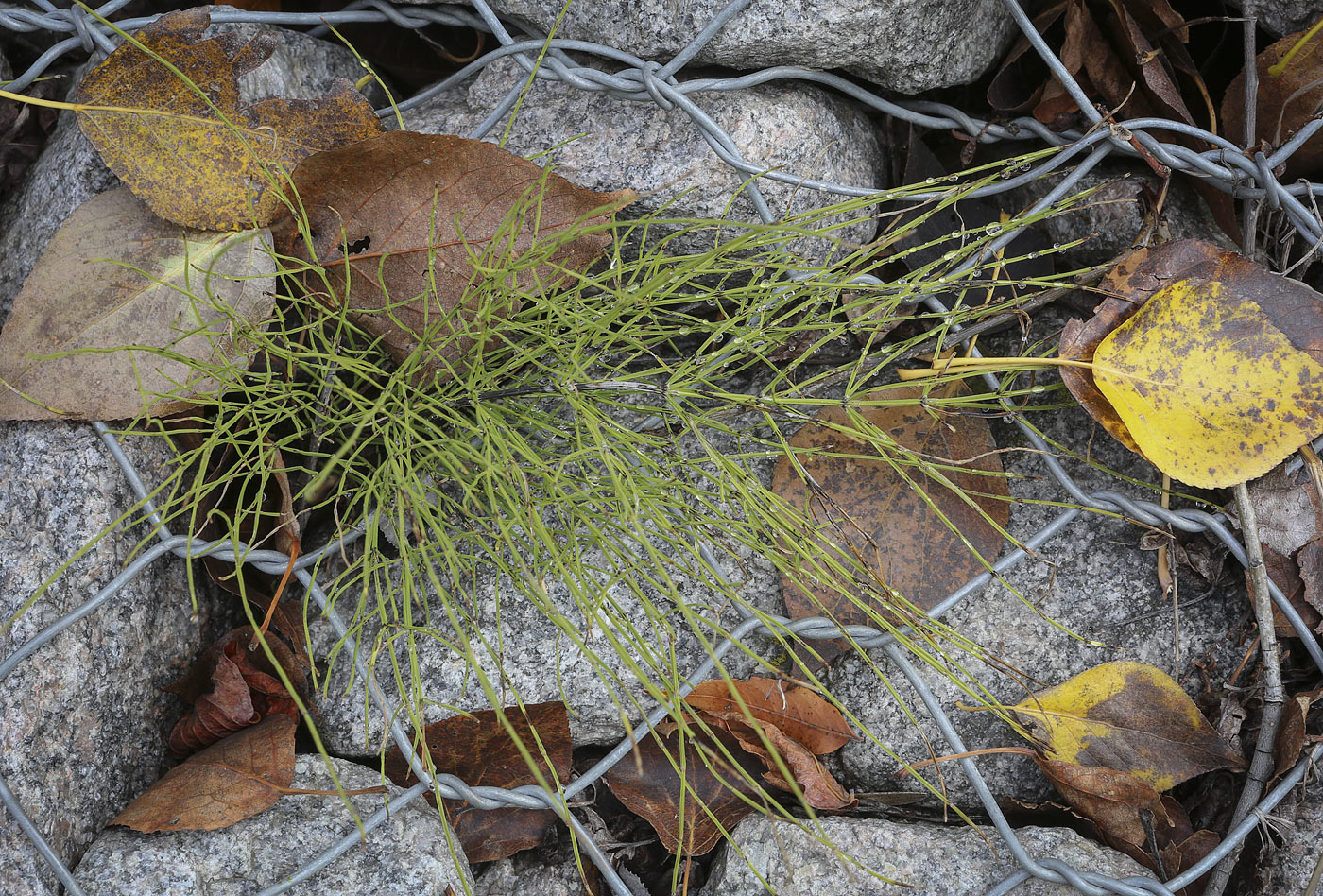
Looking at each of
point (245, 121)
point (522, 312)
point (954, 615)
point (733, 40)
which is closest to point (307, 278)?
point (245, 121)

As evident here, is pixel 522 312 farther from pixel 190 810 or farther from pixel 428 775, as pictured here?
pixel 190 810

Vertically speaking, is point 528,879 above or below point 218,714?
below

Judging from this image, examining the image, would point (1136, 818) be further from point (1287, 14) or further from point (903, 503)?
point (1287, 14)

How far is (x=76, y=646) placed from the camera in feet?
3.16

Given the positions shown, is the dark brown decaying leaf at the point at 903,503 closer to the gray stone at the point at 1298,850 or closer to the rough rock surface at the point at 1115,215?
the rough rock surface at the point at 1115,215

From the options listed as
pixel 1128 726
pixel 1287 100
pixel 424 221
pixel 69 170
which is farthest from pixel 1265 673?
pixel 69 170

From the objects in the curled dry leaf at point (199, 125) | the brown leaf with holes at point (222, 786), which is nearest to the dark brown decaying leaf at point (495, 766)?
the brown leaf with holes at point (222, 786)

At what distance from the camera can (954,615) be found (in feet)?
3.50

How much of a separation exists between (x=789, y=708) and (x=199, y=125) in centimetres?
87

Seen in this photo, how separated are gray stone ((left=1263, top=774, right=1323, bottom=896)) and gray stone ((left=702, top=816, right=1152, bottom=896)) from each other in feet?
0.42

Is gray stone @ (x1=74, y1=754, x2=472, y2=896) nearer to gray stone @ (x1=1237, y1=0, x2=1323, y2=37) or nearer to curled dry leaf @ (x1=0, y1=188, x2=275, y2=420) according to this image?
curled dry leaf @ (x1=0, y1=188, x2=275, y2=420)

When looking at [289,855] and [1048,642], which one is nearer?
[289,855]

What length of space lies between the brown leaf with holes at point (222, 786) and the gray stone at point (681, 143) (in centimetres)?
67

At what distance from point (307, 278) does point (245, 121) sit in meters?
0.18
